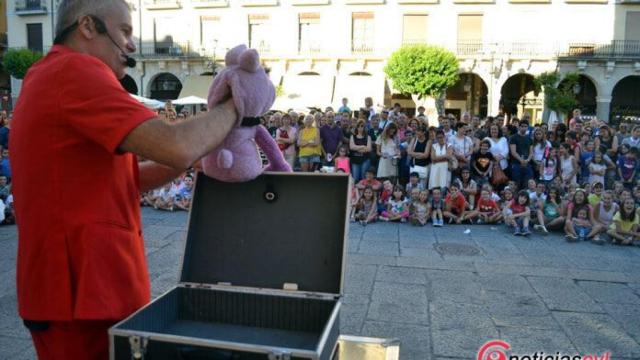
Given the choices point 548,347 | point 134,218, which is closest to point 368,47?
point 548,347

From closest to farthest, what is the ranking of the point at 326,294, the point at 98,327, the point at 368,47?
the point at 98,327 < the point at 326,294 < the point at 368,47

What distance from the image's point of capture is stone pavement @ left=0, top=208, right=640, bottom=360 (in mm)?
3980

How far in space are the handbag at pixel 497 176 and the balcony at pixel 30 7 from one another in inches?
1244

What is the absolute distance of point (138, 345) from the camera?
1.56 m

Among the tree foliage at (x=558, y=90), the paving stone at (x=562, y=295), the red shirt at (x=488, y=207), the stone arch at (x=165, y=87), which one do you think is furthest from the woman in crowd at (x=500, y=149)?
the stone arch at (x=165, y=87)

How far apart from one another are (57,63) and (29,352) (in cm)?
293

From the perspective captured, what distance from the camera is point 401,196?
929 cm

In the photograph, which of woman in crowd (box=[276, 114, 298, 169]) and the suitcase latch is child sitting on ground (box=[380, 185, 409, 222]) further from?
the suitcase latch

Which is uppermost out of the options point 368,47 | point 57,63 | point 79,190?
point 368,47

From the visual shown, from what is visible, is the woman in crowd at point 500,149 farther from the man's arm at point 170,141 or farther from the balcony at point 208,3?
the balcony at point 208,3

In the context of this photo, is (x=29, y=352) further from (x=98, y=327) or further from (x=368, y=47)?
(x=368, y=47)

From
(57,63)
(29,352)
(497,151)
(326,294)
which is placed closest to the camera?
(57,63)

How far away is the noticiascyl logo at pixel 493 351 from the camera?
3779 mm

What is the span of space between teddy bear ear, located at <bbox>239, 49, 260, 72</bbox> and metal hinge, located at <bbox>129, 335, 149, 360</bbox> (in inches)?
36.9
